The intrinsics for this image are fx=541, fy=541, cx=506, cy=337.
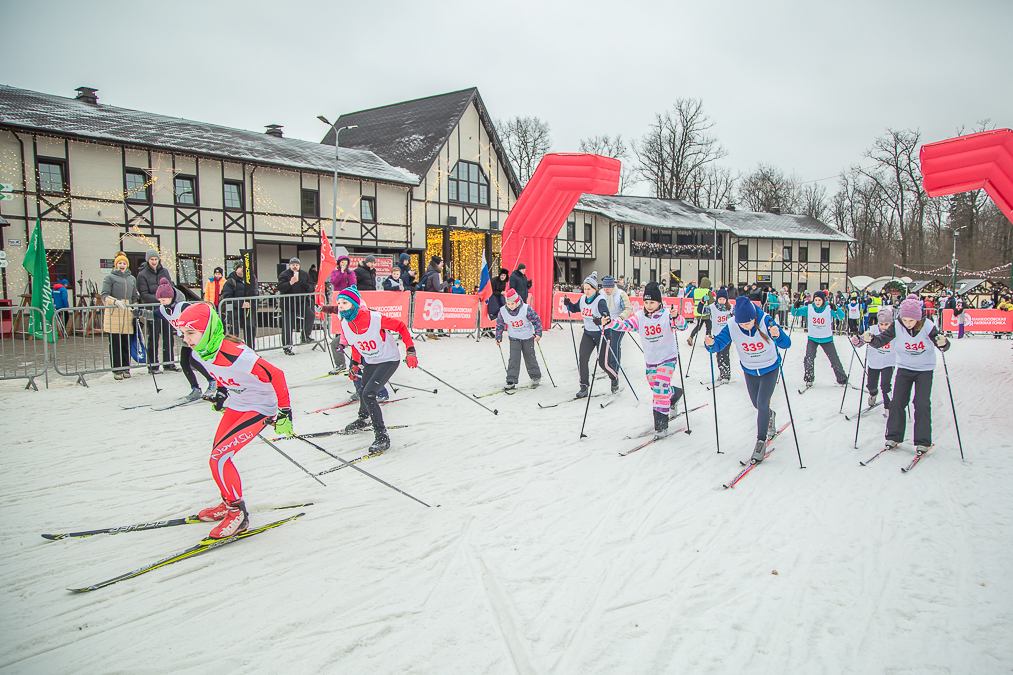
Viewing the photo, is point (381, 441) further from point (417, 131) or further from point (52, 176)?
point (417, 131)

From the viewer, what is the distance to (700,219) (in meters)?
39.9

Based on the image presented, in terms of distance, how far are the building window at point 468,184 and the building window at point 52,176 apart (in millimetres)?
14504

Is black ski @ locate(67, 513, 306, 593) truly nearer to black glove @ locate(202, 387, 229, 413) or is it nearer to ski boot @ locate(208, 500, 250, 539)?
ski boot @ locate(208, 500, 250, 539)

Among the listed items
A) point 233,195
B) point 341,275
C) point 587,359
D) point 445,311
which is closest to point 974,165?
point 587,359

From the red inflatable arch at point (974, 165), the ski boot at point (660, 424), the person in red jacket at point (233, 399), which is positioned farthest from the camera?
the red inflatable arch at point (974, 165)

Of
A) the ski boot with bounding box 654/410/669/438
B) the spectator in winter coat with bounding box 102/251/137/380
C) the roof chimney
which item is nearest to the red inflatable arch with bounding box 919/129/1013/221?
the ski boot with bounding box 654/410/669/438

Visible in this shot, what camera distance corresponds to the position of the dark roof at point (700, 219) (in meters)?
36.6

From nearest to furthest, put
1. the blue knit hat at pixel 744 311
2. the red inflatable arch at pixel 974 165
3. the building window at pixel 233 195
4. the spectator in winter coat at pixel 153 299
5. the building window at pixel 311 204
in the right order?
1. the blue knit hat at pixel 744 311
2. the spectator in winter coat at pixel 153 299
3. the red inflatable arch at pixel 974 165
4. the building window at pixel 233 195
5. the building window at pixel 311 204

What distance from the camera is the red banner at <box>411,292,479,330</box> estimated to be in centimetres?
1366

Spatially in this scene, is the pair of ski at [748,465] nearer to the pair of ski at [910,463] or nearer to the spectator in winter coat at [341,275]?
the pair of ski at [910,463]

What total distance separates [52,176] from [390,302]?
12615 mm

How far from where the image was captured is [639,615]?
3221 millimetres

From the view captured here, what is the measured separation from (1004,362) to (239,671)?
1709cm

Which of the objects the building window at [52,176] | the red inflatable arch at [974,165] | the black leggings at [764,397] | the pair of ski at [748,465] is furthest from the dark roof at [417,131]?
the black leggings at [764,397]
